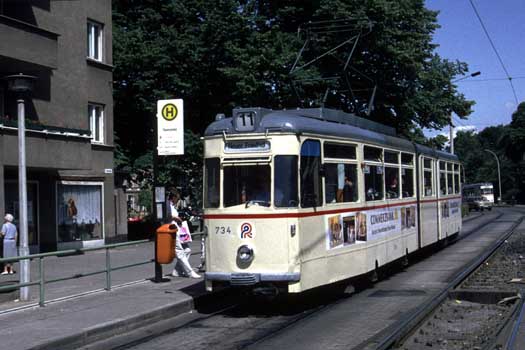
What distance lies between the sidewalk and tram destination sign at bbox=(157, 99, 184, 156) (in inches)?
104

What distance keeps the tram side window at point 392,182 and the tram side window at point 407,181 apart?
1.98ft

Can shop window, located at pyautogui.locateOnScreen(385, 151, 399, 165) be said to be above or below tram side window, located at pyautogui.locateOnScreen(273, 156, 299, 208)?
above

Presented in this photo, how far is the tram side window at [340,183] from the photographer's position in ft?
39.8

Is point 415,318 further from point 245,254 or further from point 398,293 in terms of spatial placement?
point 398,293

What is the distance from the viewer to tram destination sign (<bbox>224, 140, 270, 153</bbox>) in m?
11.3

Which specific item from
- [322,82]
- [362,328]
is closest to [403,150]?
[362,328]

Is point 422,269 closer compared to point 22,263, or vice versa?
point 22,263

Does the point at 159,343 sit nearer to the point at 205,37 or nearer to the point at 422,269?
the point at 422,269

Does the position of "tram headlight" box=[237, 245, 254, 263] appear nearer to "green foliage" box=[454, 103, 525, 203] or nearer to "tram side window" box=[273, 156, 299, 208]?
"tram side window" box=[273, 156, 299, 208]

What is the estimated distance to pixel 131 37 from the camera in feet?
104

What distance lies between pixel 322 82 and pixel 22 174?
63.6 feet

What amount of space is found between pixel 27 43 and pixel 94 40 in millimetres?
5544

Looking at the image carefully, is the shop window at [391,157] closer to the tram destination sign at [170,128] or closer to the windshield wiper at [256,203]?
the tram destination sign at [170,128]

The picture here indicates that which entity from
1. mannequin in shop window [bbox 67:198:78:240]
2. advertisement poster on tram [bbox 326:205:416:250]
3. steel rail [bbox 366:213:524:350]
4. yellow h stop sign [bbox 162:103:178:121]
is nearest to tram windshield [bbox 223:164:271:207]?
advertisement poster on tram [bbox 326:205:416:250]
